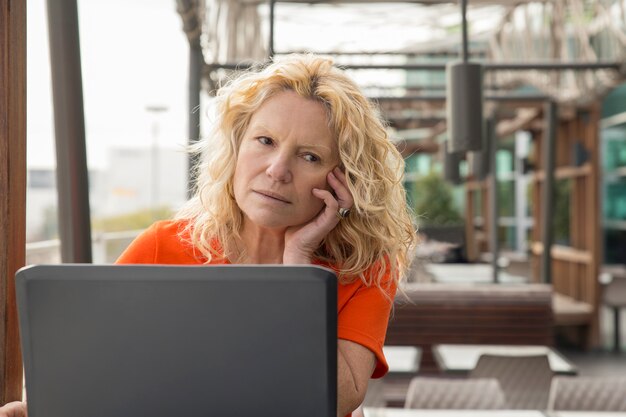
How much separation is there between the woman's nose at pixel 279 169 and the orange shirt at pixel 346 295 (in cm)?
24

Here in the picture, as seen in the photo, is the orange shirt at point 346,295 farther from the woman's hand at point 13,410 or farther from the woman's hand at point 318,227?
the woman's hand at point 13,410

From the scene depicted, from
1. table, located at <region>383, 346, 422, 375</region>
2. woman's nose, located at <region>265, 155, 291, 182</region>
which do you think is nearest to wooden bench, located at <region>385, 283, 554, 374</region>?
table, located at <region>383, 346, 422, 375</region>

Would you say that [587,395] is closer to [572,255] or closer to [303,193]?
[303,193]

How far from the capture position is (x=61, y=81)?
2.41 m

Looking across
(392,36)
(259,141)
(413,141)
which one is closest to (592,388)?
(259,141)

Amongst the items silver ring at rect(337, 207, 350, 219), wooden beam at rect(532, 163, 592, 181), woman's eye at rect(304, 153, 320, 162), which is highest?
wooden beam at rect(532, 163, 592, 181)

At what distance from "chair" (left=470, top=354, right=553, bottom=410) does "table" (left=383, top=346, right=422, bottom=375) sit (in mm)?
351

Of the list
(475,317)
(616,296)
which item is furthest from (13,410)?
(616,296)

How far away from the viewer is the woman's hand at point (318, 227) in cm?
173

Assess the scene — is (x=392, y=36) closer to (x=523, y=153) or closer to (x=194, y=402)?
(x=523, y=153)

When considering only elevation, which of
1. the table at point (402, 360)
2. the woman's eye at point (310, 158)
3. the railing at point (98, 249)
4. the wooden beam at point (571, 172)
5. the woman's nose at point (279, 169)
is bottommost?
the table at point (402, 360)

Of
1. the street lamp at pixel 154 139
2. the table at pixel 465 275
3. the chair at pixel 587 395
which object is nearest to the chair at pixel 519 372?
the chair at pixel 587 395

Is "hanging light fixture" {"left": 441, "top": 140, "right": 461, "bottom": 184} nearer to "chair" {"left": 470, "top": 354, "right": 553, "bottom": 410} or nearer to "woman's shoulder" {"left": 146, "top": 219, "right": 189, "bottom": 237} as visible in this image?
"chair" {"left": 470, "top": 354, "right": 553, "bottom": 410}

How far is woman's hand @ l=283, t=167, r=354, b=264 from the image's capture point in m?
1.73
